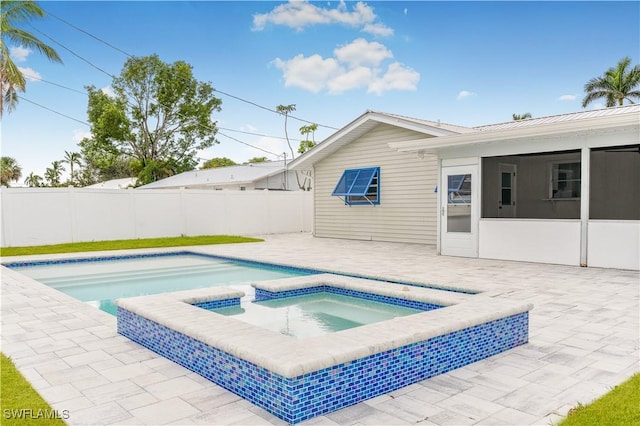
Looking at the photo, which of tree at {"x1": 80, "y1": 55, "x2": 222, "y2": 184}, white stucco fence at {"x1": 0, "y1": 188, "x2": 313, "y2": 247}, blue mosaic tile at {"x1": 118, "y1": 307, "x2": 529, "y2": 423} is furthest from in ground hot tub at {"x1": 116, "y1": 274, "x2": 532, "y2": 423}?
tree at {"x1": 80, "y1": 55, "x2": 222, "y2": 184}

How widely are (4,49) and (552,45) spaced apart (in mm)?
21289

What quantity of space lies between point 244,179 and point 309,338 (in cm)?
2136

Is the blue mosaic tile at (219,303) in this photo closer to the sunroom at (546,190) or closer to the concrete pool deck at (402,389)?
the concrete pool deck at (402,389)

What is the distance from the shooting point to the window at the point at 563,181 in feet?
42.7

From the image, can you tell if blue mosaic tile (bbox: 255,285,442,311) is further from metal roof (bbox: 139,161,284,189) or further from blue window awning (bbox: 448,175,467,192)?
metal roof (bbox: 139,161,284,189)

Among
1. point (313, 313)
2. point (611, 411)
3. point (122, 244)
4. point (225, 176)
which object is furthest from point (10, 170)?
point (611, 411)

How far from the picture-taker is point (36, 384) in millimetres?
3469

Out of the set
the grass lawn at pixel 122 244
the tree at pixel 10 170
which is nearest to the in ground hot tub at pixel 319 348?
the grass lawn at pixel 122 244

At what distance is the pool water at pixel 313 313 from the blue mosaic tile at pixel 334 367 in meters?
1.58

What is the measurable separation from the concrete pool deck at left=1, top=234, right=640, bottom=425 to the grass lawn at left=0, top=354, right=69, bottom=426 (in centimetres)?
8

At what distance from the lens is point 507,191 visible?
1321cm

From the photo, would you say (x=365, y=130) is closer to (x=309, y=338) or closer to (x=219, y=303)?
(x=219, y=303)

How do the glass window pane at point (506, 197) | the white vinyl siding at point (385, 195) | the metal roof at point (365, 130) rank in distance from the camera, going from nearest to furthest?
the metal roof at point (365, 130) → the glass window pane at point (506, 197) → the white vinyl siding at point (385, 195)

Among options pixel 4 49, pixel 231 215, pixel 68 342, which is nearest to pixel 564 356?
pixel 68 342
